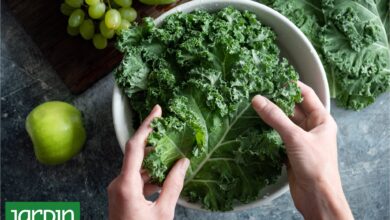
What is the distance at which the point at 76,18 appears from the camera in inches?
55.9

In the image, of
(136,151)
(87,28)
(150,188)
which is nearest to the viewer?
(136,151)

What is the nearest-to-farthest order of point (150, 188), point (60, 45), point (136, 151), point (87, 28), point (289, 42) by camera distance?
point (136, 151) → point (150, 188) → point (289, 42) → point (87, 28) → point (60, 45)

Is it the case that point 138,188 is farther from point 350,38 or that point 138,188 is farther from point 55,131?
point 350,38

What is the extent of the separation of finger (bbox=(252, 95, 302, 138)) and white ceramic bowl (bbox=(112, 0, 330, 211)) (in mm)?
202

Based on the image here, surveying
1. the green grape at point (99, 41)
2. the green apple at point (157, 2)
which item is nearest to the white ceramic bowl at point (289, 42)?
the green apple at point (157, 2)

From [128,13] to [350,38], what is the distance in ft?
2.15

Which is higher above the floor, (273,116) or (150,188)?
(273,116)

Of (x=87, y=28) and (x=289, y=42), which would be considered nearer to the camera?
(x=289, y=42)

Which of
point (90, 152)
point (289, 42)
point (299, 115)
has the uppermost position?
point (289, 42)

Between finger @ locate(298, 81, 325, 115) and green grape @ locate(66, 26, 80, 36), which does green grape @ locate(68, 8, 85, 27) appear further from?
finger @ locate(298, 81, 325, 115)

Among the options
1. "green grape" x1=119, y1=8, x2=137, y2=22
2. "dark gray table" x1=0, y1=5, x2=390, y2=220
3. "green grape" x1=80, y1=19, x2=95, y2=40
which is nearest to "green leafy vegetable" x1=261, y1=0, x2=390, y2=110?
"dark gray table" x1=0, y1=5, x2=390, y2=220

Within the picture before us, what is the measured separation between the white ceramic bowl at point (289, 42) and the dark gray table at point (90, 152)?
313 mm

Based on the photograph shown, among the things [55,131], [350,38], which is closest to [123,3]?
[55,131]

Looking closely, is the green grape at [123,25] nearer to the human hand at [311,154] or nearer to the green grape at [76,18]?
the green grape at [76,18]
